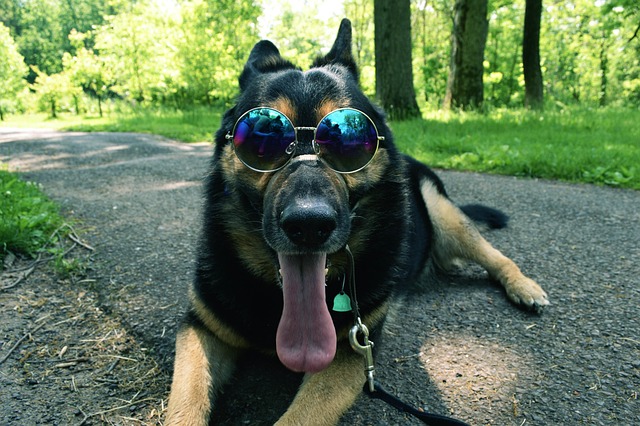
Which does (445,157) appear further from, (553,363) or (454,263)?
(553,363)

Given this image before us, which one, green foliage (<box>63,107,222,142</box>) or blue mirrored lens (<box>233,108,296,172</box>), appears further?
green foliage (<box>63,107,222,142</box>)

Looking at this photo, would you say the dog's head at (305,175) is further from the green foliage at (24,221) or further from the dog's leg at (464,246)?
the green foliage at (24,221)

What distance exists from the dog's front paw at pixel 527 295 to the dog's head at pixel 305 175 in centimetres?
135

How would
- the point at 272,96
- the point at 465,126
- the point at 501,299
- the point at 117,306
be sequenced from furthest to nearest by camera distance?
the point at 465,126, the point at 501,299, the point at 117,306, the point at 272,96

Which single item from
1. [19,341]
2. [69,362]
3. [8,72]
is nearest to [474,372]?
[69,362]

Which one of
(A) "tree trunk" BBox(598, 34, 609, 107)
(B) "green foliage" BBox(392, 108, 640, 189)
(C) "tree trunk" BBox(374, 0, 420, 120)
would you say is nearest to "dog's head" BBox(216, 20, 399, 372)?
(B) "green foliage" BBox(392, 108, 640, 189)

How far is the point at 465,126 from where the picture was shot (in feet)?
34.0

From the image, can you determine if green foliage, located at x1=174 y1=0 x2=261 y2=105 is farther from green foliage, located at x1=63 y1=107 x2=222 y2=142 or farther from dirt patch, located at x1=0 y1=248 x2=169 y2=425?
dirt patch, located at x1=0 y1=248 x2=169 y2=425

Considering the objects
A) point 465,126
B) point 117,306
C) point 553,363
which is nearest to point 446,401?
point 553,363

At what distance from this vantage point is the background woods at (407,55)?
12.9 m

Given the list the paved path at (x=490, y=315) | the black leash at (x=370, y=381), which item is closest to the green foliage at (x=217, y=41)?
the paved path at (x=490, y=315)

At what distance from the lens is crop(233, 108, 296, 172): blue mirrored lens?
2.16 m

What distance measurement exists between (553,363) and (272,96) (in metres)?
2.07

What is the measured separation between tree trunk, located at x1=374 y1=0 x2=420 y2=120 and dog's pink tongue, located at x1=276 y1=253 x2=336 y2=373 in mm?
10137
